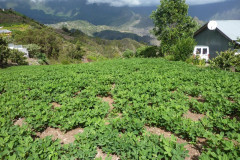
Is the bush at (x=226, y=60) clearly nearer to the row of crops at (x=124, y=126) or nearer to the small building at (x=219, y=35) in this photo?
the row of crops at (x=124, y=126)

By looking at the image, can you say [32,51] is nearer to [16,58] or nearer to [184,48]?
[16,58]

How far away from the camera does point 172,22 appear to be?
26094 millimetres

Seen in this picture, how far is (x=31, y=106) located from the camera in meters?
5.78

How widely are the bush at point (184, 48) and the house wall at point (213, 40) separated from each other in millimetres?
6308

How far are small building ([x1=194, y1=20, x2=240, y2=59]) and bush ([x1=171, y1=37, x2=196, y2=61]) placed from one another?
622cm

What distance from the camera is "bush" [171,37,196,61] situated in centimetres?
1800

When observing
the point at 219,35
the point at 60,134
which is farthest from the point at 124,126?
the point at 219,35

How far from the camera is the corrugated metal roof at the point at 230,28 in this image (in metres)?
20.1

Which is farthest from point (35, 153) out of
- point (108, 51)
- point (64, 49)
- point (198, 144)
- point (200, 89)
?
point (108, 51)

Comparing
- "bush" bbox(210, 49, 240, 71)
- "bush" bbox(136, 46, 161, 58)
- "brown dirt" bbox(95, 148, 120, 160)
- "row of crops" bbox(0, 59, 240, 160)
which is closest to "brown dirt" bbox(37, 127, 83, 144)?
"row of crops" bbox(0, 59, 240, 160)

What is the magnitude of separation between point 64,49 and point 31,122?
5498 cm

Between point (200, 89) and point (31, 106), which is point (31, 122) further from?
point (200, 89)

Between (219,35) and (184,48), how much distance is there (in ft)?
27.6

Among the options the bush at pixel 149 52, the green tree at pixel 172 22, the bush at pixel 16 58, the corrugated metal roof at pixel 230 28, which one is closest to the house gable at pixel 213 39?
the corrugated metal roof at pixel 230 28
